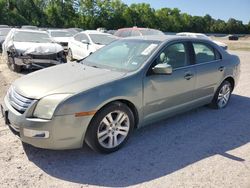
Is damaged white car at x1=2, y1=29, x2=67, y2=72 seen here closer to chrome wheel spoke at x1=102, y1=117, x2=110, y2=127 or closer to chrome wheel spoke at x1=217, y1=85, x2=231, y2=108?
chrome wheel spoke at x1=217, y1=85, x2=231, y2=108

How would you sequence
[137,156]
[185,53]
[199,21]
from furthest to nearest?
[199,21], [185,53], [137,156]

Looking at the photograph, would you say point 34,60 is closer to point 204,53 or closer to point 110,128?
point 204,53

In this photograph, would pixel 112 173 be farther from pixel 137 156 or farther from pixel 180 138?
pixel 180 138

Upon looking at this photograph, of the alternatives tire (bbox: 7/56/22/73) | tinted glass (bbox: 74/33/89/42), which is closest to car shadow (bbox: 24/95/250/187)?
tire (bbox: 7/56/22/73)

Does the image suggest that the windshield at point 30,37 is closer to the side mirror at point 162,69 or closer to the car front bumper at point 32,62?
the car front bumper at point 32,62

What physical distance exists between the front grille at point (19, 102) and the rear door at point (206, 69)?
2.91 metres

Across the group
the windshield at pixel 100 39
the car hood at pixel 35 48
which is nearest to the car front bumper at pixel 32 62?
the car hood at pixel 35 48

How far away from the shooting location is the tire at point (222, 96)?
577 cm

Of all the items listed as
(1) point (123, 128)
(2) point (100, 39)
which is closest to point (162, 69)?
(1) point (123, 128)

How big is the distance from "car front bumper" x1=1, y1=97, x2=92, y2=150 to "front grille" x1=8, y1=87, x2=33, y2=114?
7 cm

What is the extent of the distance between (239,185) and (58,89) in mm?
2393

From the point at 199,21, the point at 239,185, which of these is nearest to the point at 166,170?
the point at 239,185

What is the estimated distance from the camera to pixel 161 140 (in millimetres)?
4348

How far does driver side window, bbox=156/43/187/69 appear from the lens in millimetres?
4521
